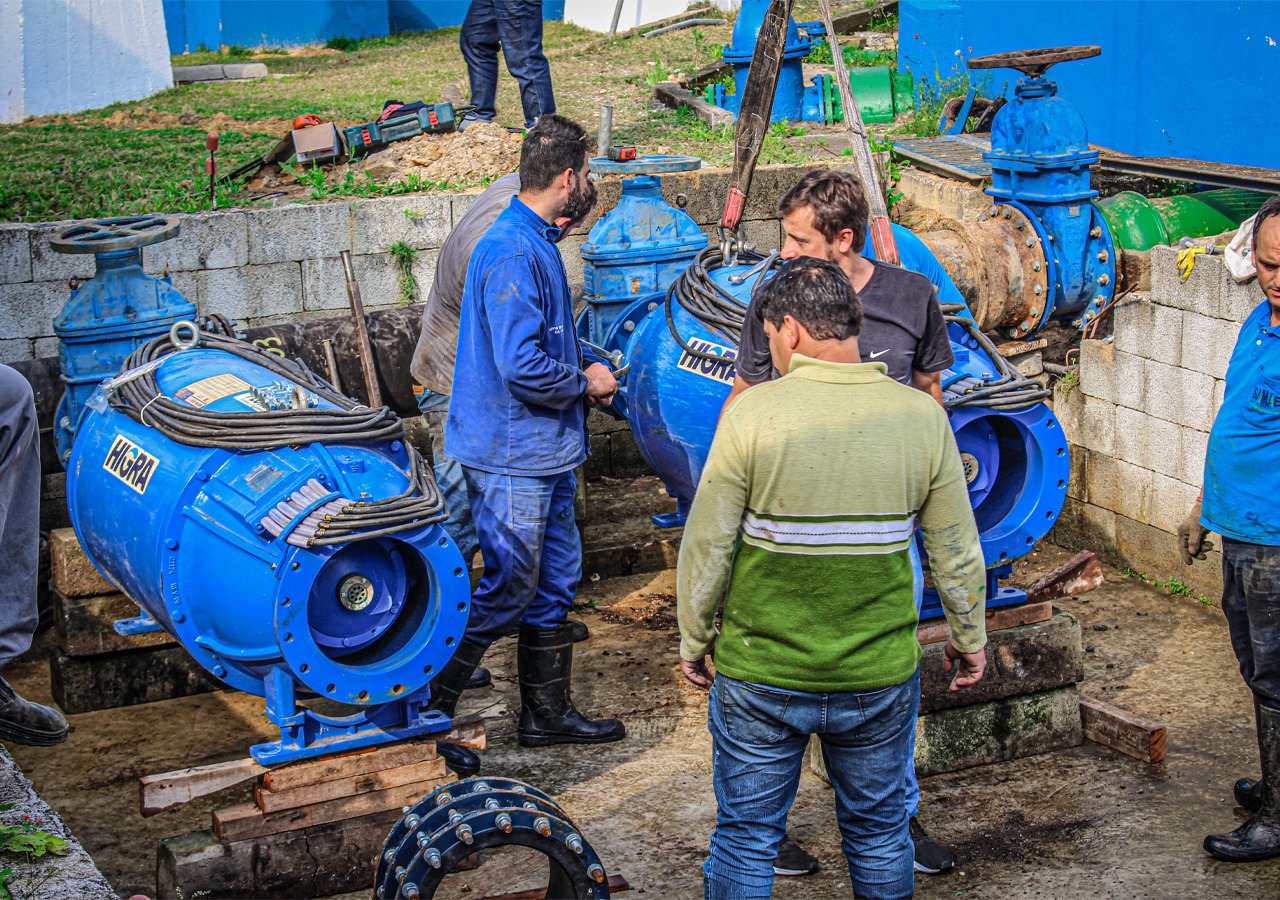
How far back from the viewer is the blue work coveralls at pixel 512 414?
4371 millimetres

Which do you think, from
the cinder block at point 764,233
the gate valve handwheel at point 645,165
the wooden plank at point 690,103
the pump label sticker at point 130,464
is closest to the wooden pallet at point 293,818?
the pump label sticker at point 130,464

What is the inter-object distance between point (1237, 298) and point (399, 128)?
5.18 m

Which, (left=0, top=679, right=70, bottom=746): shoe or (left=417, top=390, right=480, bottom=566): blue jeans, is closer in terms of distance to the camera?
(left=0, top=679, right=70, bottom=746): shoe

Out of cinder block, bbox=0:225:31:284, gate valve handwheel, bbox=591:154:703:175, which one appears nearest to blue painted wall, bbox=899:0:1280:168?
gate valve handwheel, bbox=591:154:703:175

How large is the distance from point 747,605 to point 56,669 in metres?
3.62

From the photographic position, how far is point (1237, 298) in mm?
5641

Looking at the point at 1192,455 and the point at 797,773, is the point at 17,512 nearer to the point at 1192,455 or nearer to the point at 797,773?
the point at 797,773

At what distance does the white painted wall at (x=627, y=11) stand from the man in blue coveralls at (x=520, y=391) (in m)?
12.0

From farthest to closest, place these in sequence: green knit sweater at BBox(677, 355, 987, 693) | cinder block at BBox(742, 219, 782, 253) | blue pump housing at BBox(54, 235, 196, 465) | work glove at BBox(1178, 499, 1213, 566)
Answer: cinder block at BBox(742, 219, 782, 253) → blue pump housing at BBox(54, 235, 196, 465) → work glove at BBox(1178, 499, 1213, 566) → green knit sweater at BBox(677, 355, 987, 693)

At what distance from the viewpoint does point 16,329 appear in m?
6.58

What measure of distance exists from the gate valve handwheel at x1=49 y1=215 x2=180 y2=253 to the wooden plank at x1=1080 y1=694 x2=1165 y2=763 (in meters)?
3.88

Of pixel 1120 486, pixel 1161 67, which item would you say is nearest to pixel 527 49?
pixel 1161 67

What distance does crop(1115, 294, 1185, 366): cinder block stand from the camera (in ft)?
A: 19.8

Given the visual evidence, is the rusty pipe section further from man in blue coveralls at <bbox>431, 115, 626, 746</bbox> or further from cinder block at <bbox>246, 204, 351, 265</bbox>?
cinder block at <bbox>246, 204, 351, 265</bbox>
